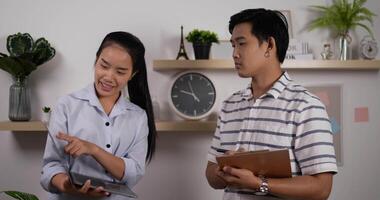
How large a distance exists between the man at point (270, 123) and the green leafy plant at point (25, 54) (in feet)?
3.23

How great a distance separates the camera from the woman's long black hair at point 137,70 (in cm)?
135

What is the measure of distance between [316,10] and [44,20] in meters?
1.39

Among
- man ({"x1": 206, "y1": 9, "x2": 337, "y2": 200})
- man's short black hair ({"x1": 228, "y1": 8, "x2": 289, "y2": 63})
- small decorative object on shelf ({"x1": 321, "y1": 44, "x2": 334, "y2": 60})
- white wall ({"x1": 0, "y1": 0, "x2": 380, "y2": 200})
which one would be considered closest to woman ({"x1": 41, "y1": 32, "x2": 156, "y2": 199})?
man ({"x1": 206, "y1": 9, "x2": 337, "y2": 200})

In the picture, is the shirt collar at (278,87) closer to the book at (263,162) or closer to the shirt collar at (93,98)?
the book at (263,162)

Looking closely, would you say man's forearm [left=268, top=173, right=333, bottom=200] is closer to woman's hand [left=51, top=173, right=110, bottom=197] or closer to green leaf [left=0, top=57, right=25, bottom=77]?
woman's hand [left=51, top=173, right=110, bottom=197]

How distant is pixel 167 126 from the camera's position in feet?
6.27

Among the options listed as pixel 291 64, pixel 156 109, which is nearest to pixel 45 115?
pixel 156 109

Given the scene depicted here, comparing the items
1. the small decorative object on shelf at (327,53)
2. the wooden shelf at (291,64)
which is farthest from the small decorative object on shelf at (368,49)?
the small decorative object on shelf at (327,53)

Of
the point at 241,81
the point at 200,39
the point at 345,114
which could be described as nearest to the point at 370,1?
the point at 345,114

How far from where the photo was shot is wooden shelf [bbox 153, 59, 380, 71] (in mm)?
1917

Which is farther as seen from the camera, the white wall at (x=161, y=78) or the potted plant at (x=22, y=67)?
the white wall at (x=161, y=78)

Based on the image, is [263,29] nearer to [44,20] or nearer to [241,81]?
[241,81]

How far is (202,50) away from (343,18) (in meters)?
0.72

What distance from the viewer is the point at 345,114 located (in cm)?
212
